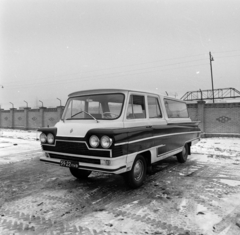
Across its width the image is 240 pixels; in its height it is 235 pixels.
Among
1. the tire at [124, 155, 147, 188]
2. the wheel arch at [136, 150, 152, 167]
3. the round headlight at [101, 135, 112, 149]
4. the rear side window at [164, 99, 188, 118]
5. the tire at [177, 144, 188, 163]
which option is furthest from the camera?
the tire at [177, 144, 188, 163]

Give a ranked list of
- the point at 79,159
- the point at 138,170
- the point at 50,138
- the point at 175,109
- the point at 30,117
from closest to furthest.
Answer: the point at 79,159 → the point at 50,138 → the point at 138,170 → the point at 175,109 → the point at 30,117

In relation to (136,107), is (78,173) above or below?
below

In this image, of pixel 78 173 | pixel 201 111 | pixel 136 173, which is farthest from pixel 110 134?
pixel 201 111

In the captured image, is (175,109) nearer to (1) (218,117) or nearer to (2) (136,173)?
(2) (136,173)

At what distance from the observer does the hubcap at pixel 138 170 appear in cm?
425

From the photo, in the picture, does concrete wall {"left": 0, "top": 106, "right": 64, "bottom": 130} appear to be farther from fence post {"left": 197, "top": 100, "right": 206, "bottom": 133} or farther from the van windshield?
the van windshield

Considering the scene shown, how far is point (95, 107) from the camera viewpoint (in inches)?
172

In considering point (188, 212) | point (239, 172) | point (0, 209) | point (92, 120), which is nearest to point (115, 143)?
point (92, 120)

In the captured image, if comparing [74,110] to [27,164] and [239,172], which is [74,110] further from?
[239,172]

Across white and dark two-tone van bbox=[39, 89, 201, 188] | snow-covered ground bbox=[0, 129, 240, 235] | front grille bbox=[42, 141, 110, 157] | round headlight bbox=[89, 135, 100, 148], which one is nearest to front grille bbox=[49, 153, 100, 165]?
white and dark two-tone van bbox=[39, 89, 201, 188]

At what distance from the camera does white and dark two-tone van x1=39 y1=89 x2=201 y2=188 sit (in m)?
3.60

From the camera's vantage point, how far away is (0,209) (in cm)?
341

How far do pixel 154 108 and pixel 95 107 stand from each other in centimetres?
149

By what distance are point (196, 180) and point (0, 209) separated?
4097mm
